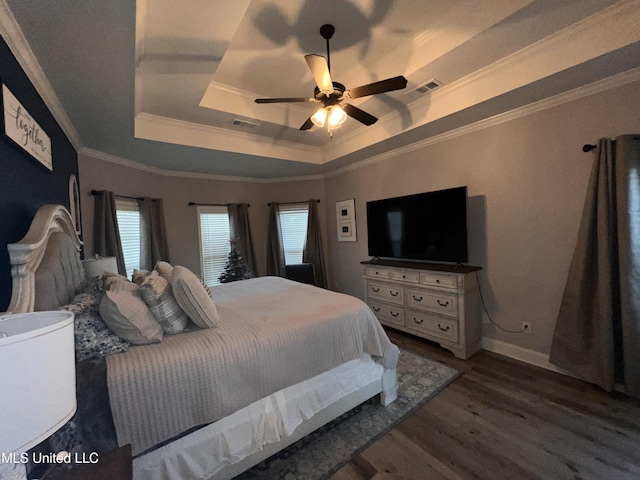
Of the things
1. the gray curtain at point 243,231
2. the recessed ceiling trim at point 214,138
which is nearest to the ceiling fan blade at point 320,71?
the recessed ceiling trim at point 214,138

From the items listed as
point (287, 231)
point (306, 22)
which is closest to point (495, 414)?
point (306, 22)

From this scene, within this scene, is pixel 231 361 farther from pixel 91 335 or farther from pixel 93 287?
pixel 93 287

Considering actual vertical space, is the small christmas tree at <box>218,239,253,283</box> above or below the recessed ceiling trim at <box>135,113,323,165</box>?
below

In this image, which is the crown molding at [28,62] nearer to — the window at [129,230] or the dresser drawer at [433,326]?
the window at [129,230]

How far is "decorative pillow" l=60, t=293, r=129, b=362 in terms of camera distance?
127 cm

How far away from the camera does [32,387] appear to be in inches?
21.6

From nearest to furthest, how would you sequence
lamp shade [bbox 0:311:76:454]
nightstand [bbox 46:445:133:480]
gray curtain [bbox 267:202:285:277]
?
1. lamp shade [bbox 0:311:76:454]
2. nightstand [bbox 46:445:133:480]
3. gray curtain [bbox 267:202:285:277]

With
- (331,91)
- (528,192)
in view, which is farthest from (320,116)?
(528,192)

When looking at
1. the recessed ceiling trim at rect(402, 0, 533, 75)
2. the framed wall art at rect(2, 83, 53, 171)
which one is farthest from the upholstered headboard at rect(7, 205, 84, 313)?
the recessed ceiling trim at rect(402, 0, 533, 75)

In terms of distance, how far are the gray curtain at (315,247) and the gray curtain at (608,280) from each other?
130 inches

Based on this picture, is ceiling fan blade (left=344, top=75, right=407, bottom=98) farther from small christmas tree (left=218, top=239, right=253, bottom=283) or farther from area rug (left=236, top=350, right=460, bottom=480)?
small christmas tree (left=218, top=239, right=253, bottom=283)

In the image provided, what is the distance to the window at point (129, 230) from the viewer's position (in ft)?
11.5

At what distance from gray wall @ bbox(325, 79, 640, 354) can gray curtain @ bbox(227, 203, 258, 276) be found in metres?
2.93

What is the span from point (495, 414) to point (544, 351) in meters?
1.06
